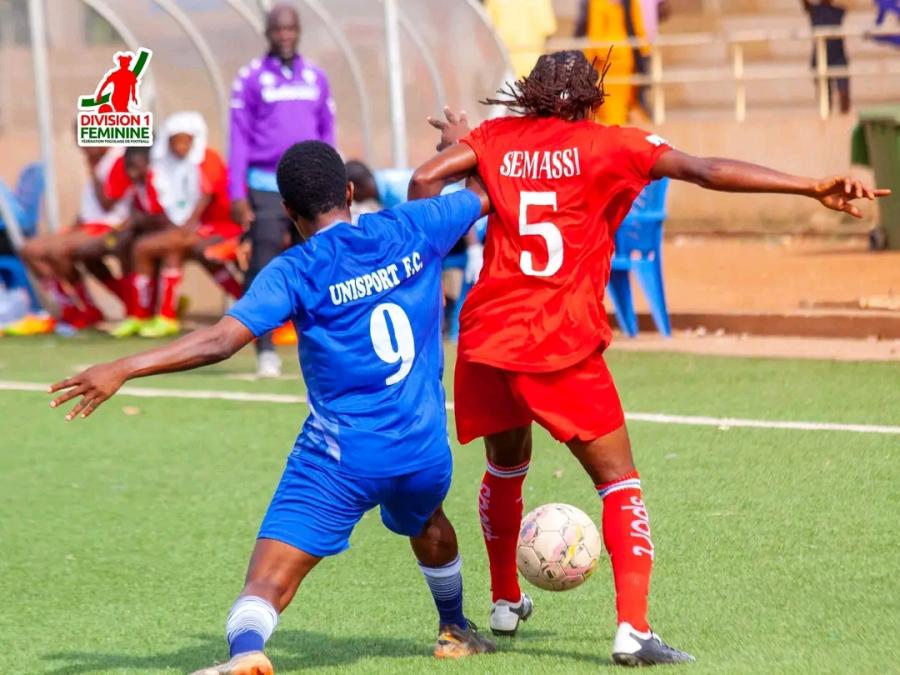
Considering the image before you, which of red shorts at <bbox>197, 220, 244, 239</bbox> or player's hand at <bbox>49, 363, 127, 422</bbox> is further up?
player's hand at <bbox>49, 363, 127, 422</bbox>

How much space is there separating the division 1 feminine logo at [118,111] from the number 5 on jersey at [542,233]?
9.16 m

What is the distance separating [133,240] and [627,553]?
10.2 metres

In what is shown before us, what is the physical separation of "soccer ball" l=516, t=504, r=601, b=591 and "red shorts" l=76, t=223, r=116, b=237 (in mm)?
9971

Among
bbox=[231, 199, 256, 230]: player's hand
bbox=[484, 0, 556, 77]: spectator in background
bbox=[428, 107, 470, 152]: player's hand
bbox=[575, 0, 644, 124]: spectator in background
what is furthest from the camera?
bbox=[575, 0, 644, 124]: spectator in background

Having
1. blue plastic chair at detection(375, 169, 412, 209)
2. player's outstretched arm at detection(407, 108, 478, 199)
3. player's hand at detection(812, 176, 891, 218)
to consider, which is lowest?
blue plastic chair at detection(375, 169, 412, 209)

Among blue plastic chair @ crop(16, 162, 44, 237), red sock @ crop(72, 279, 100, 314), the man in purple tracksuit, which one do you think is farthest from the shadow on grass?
blue plastic chair @ crop(16, 162, 44, 237)

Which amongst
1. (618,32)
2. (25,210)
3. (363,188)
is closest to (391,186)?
(363,188)

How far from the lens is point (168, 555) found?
7316 mm

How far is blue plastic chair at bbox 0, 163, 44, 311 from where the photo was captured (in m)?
15.6

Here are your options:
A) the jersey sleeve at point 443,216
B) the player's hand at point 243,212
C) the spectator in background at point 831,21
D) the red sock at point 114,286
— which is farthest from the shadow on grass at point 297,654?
the spectator in background at point 831,21

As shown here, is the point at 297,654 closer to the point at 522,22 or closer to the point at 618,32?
the point at 522,22

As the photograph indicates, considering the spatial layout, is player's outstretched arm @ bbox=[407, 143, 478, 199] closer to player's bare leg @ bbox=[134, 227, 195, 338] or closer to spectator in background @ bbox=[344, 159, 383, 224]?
spectator in background @ bbox=[344, 159, 383, 224]

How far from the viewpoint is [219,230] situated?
590 inches

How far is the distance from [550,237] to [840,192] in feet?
2.95
